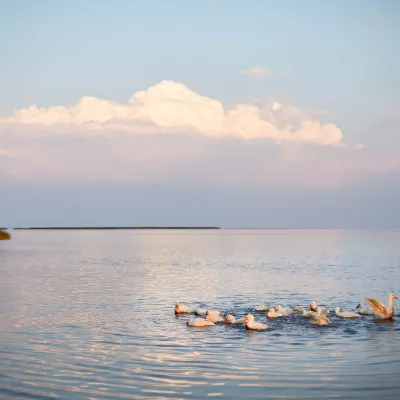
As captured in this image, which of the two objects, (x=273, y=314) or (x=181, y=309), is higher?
(x=273, y=314)

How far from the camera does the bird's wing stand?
70.0 ft

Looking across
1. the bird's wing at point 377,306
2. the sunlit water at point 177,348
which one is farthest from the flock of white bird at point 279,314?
the sunlit water at point 177,348

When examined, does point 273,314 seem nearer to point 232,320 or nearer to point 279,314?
point 279,314

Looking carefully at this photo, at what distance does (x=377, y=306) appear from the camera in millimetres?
21375

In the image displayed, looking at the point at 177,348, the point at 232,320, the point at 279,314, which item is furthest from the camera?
the point at 279,314

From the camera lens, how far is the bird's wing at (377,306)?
21.3 m

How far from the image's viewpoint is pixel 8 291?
3088cm

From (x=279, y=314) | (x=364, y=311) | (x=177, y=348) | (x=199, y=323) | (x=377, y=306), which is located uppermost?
(x=377, y=306)

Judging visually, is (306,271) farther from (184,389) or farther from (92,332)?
(184,389)

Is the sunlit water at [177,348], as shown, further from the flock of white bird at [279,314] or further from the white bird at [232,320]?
the white bird at [232,320]

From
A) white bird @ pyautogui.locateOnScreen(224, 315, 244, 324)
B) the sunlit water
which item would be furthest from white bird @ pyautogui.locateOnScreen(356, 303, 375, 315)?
white bird @ pyautogui.locateOnScreen(224, 315, 244, 324)

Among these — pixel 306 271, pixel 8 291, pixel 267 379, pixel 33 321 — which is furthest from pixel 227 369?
pixel 306 271

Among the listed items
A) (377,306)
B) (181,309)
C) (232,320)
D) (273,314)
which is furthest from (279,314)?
(181,309)

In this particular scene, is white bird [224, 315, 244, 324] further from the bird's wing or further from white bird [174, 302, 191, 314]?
the bird's wing
